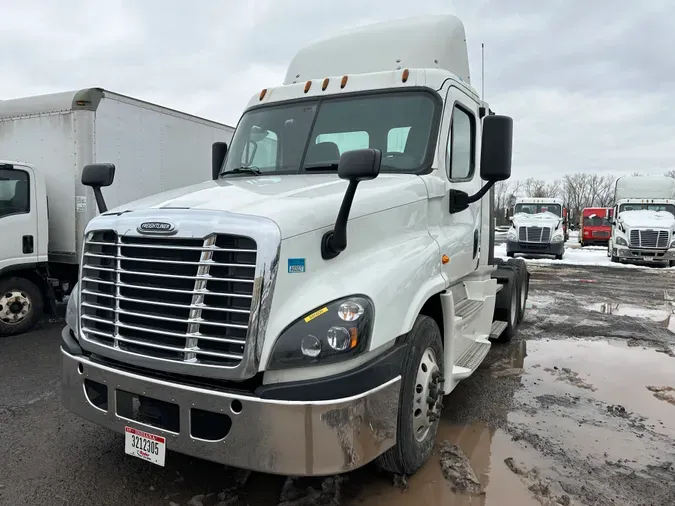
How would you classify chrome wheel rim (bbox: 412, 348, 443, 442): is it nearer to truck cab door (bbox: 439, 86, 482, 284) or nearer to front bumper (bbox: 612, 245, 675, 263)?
truck cab door (bbox: 439, 86, 482, 284)

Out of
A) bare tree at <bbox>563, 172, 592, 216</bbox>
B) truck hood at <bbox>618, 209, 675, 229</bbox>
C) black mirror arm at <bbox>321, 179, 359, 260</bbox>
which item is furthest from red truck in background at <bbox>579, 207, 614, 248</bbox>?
bare tree at <bbox>563, 172, 592, 216</bbox>

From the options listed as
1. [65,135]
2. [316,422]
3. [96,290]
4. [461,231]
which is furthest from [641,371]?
[65,135]

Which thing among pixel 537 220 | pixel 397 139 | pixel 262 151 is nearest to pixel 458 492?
pixel 397 139

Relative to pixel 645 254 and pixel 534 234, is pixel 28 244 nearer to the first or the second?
pixel 534 234

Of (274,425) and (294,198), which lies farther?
(294,198)

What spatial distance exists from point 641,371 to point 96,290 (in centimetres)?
575

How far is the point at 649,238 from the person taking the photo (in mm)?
18906

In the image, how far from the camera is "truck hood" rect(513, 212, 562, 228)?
67.8ft

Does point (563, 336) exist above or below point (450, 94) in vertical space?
below

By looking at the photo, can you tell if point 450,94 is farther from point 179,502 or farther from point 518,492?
point 179,502

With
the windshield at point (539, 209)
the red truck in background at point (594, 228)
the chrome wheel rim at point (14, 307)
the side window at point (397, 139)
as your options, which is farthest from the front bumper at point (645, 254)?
the chrome wheel rim at point (14, 307)

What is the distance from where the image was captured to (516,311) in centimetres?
745

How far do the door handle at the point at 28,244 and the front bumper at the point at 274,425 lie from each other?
5.11 meters

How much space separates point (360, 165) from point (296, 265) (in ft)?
2.00
